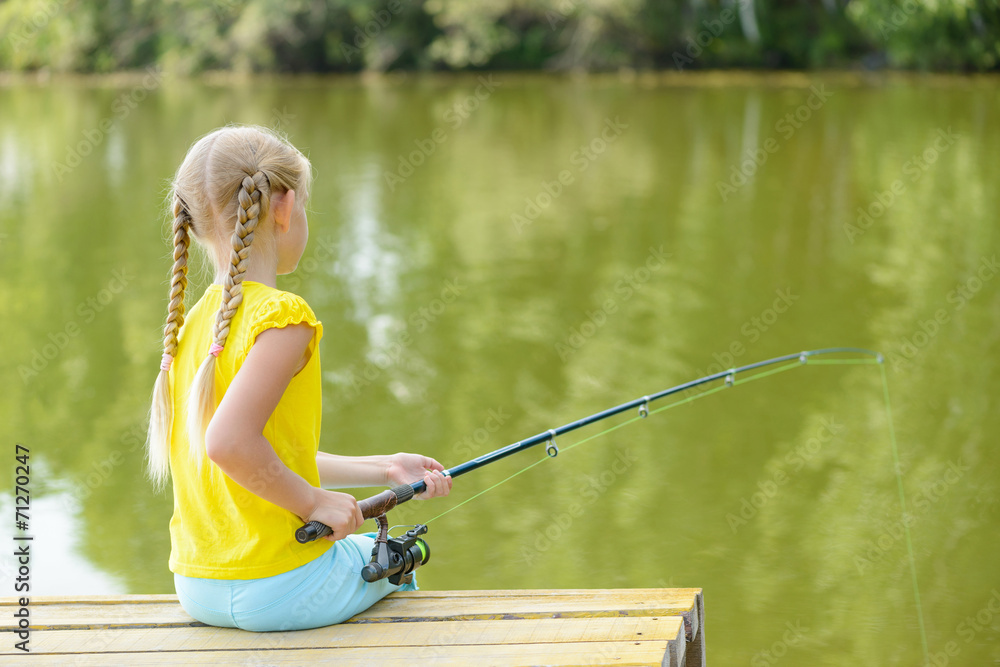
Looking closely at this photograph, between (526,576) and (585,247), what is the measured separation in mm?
4742

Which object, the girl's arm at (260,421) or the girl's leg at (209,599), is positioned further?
the girl's leg at (209,599)

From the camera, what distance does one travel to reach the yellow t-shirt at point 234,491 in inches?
69.8

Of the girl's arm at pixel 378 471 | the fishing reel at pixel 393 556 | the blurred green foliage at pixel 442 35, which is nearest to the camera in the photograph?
the fishing reel at pixel 393 556

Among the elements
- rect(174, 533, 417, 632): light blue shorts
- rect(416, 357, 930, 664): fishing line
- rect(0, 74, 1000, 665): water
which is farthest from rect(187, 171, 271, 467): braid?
rect(0, 74, 1000, 665): water

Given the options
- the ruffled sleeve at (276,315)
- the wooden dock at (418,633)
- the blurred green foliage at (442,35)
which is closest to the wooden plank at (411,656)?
the wooden dock at (418,633)

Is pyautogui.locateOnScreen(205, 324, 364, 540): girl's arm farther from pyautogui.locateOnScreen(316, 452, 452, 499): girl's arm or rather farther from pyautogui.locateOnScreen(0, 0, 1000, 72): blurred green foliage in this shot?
pyautogui.locateOnScreen(0, 0, 1000, 72): blurred green foliage

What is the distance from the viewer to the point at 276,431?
1.79 metres

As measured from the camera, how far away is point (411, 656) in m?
1.76

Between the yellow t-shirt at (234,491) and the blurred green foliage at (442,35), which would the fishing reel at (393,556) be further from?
the blurred green foliage at (442,35)

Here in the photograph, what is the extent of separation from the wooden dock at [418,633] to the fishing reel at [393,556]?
64 mm

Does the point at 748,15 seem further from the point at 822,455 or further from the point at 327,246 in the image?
the point at 822,455

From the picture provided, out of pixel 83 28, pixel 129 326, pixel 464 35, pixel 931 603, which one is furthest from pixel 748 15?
pixel 931 603

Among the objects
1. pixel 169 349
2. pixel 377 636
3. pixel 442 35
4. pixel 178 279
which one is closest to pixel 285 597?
pixel 377 636

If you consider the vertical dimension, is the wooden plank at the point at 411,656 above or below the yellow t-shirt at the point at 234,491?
below
